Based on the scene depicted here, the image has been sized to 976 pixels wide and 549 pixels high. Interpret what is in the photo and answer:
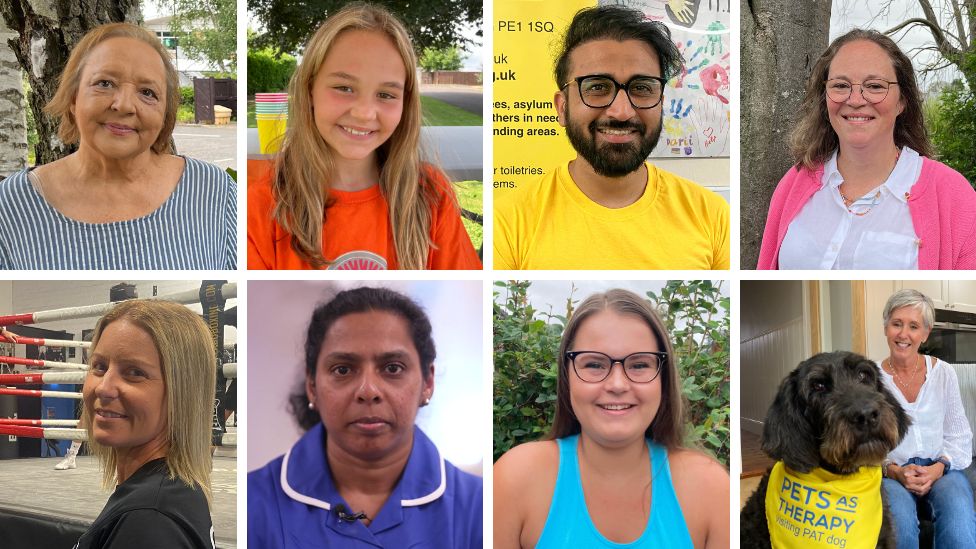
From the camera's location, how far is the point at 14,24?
285 centimetres

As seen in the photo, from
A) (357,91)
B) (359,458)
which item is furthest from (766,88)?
(359,458)

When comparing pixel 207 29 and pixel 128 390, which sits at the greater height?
pixel 207 29

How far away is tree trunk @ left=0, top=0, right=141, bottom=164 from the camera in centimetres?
282

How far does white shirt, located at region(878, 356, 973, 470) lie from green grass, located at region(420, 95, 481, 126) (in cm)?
142

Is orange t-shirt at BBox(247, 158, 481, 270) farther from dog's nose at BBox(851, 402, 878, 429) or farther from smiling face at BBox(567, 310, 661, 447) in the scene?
dog's nose at BBox(851, 402, 878, 429)

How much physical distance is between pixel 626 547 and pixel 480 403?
581mm

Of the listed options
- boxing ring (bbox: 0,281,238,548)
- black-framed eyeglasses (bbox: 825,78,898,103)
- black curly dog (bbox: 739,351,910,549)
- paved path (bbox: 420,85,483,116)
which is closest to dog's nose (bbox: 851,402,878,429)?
black curly dog (bbox: 739,351,910,549)

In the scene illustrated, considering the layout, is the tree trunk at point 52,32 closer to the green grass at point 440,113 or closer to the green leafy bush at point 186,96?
the green leafy bush at point 186,96

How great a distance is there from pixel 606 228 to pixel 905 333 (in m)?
0.93

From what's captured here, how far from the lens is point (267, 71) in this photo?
2756 millimetres

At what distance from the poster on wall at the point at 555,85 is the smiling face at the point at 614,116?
0.07 m

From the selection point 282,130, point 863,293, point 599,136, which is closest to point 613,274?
point 599,136

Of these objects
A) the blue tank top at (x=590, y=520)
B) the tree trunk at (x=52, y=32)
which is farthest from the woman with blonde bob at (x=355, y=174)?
the blue tank top at (x=590, y=520)

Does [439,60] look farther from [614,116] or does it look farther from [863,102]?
[863,102]
